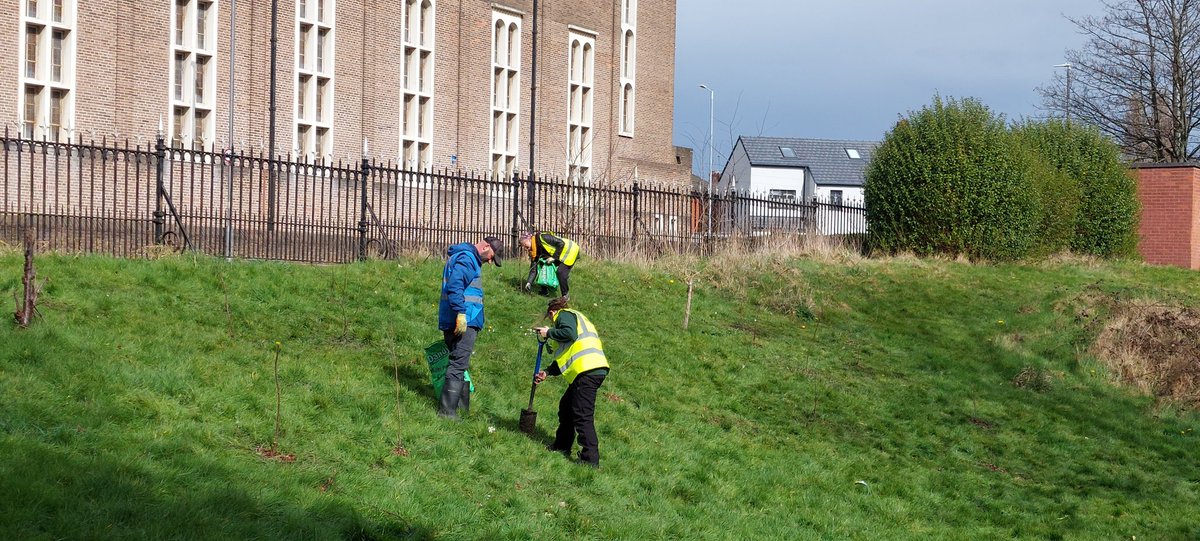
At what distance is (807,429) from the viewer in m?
13.6

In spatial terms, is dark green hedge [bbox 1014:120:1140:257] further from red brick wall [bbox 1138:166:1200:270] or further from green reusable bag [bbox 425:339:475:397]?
green reusable bag [bbox 425:339:475:397]

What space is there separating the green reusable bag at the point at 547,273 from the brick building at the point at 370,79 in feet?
16.5

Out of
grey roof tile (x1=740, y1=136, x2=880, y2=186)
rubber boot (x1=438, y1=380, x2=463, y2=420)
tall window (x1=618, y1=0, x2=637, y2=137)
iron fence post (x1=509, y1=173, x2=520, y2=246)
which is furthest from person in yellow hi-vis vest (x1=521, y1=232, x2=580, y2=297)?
grey roof tile (x1=740, y1=136, x2=880, y2=186)

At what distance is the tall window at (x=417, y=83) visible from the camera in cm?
3581

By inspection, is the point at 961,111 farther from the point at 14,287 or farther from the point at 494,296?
the point at 14,287

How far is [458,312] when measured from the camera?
1085 centimetres

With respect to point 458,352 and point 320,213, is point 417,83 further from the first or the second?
point 458,352

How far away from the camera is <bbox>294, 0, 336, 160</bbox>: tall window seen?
32.4 metres

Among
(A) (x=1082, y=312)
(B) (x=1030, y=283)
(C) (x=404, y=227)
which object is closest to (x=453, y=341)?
(C) (x=404, y=227)

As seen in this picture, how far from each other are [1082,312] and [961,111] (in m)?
8.89

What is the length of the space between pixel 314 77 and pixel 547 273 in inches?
669

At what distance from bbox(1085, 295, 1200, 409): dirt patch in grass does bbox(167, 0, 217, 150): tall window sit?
830 inches

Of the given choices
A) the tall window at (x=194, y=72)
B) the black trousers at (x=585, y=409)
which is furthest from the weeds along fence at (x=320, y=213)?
the black trousers at (x=585, y=409)

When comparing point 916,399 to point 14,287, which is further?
point 916,399
